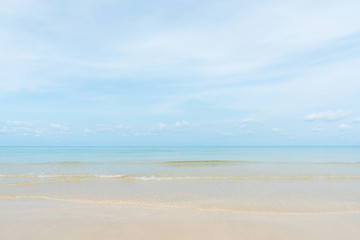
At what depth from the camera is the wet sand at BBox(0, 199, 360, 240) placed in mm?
5848

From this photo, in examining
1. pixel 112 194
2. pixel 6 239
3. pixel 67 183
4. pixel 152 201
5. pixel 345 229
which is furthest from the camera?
pixel 67 183

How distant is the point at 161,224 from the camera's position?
6.64 m

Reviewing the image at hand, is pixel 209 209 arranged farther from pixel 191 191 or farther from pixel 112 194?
pixel 112 194

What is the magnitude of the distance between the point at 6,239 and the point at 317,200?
10985 millimetres

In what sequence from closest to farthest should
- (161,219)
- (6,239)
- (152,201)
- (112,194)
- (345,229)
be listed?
(6,239)
(345,229)
(161,219)
(152,201)
(112,194)

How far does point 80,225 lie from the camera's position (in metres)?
6.55

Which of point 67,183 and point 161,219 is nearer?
point 161,219

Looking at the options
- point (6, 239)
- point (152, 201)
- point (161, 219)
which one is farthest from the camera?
point (152, 201)

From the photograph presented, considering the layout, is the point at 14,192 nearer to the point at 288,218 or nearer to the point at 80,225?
the point at 80,225

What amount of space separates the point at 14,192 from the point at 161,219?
8690 mm

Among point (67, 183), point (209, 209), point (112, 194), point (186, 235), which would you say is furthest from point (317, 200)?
point (67, 183)

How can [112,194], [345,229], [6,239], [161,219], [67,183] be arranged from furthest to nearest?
[67,183]
[112,194]
[161,219]
[345,229]
[6,239]

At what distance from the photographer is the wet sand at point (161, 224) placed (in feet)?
19.2

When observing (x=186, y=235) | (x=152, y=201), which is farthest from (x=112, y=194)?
(x=186, y=235)
